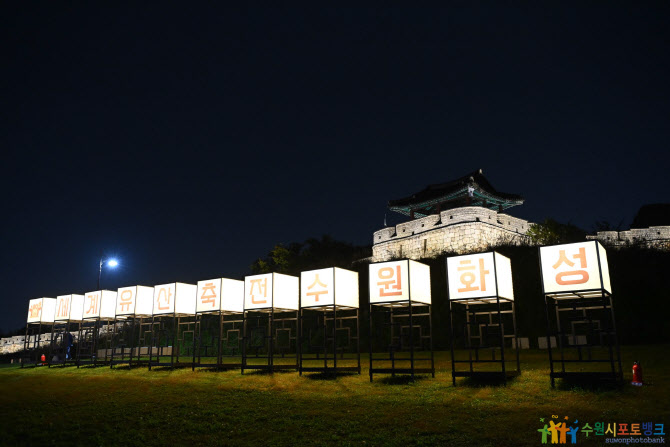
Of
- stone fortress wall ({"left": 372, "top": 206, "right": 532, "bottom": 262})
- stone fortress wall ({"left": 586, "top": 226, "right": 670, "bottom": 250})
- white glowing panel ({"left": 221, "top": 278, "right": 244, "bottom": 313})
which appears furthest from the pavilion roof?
white glowing panel ({"left": 221, "top": 278, "right": 244, "bottom": 313})

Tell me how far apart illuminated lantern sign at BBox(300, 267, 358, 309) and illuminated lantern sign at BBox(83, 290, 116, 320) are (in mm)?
11557

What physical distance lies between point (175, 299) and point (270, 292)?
192 inches

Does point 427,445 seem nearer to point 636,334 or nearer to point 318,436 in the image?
point 318,436

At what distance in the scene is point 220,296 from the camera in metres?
16.3

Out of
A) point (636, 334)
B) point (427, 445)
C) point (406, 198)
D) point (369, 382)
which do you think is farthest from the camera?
point (406, 198)

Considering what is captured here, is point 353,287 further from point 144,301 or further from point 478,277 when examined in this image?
point 144,301

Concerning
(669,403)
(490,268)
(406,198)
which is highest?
(406,198)

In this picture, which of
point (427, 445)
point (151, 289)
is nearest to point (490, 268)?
point (427, 445)

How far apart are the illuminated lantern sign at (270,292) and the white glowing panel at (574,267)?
27.4 feet

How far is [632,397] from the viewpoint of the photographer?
26.4 feet

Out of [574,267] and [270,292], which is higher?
[574,267]

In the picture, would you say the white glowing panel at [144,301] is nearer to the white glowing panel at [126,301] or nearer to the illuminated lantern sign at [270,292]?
the white glowing panel at [126,301]

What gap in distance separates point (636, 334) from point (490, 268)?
1503 centimetres

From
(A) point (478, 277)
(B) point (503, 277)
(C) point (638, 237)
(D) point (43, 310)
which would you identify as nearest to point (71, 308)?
(D) point (43, 310)
